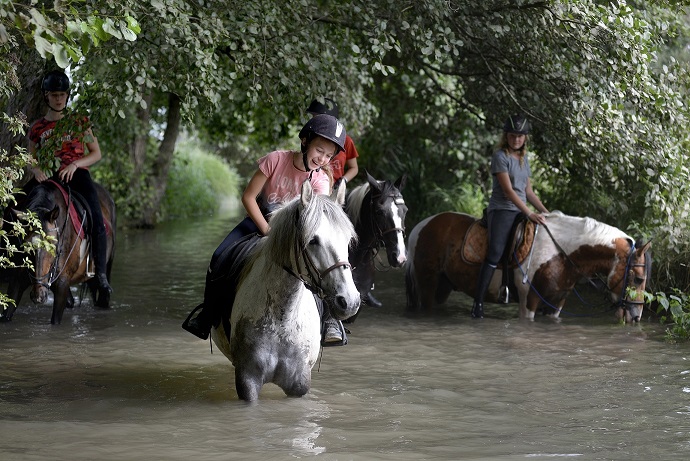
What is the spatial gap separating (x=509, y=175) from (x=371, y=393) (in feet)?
13.5

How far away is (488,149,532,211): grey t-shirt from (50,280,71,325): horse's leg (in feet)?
15.6

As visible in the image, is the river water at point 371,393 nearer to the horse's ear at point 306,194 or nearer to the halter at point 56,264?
the halter at point 56,264

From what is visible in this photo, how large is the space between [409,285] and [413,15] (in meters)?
3.24

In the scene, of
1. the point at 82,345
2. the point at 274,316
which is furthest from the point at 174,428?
the point at 82,345

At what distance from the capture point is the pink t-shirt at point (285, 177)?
6324 mm

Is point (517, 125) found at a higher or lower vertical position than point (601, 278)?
higher

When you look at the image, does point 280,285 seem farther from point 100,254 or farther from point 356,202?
point 100,254

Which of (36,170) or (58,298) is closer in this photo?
(36,170)

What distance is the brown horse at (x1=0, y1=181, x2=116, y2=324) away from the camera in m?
9.09

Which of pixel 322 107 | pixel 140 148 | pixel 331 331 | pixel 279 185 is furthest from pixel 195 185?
pixel 331 331

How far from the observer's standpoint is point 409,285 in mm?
11109

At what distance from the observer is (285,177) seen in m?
6.38

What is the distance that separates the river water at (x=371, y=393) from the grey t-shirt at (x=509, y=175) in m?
1.34

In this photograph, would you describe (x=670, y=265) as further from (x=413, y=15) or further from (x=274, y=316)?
(x=274, y=316)
